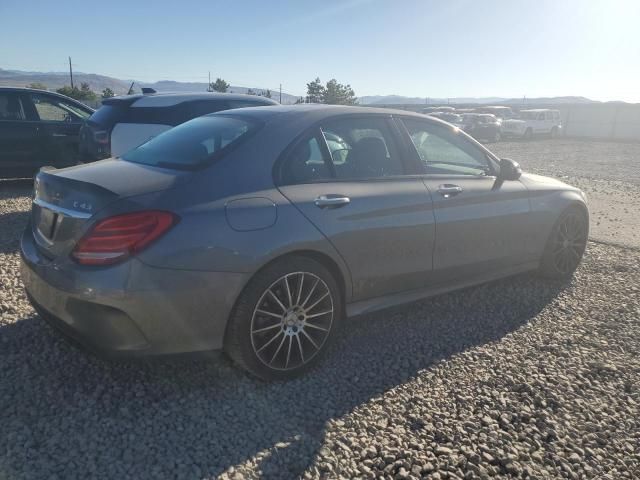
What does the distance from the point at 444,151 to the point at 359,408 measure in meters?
2.23

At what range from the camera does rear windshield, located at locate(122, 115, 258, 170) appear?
3.15 metres

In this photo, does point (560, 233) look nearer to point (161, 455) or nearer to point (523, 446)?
point (523, 446)

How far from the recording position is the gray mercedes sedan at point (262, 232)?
2627 millimetres

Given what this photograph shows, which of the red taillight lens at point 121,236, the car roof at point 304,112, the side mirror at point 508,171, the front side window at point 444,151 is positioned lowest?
the red taillight lens at point 121,236

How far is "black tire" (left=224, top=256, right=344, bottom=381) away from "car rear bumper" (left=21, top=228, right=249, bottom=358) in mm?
100

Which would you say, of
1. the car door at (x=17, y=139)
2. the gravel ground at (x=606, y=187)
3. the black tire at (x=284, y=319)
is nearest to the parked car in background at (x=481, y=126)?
the gravel ground at (x=606, y=187)

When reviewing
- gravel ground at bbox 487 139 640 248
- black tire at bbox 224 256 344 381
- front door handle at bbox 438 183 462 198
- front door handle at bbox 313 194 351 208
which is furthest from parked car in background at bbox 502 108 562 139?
black tire at bbox 224 256 344 381

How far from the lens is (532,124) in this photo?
3138 centimetres

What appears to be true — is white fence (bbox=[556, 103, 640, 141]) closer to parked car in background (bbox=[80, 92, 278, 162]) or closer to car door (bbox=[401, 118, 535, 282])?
parked car in background (bbox=[80, 92, 278, 162])

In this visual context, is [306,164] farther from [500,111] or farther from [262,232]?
[500,111]

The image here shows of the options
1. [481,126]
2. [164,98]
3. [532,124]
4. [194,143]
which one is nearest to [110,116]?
[164,98]

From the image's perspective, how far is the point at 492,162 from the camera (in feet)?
14.6

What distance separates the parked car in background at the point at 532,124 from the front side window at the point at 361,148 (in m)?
28.5

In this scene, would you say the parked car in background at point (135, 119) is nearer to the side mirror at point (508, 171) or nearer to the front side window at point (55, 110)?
the front side window at point (55, 110)
